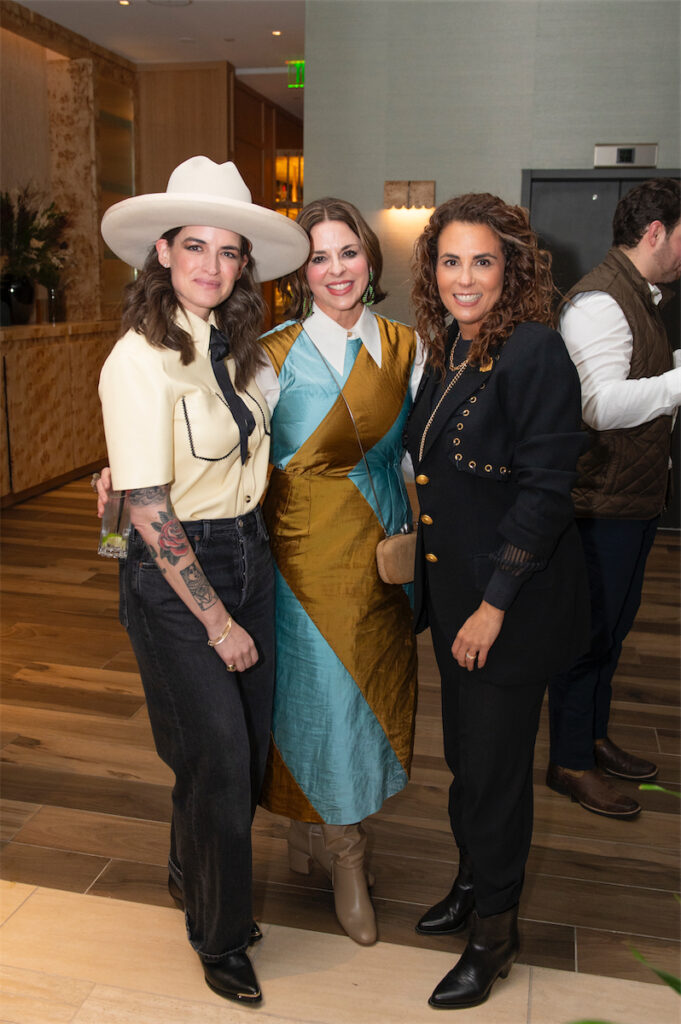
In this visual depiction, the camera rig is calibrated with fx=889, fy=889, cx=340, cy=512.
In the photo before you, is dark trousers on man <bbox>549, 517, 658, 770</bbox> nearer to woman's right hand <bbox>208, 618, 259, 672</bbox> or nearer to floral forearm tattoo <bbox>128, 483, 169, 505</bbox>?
woman's right hand <bbox>208, 618, 259, 672</bbox>

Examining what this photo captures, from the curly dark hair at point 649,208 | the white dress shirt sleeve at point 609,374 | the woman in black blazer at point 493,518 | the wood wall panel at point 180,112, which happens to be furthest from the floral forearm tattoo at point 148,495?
the wood wall panel at point 180,112

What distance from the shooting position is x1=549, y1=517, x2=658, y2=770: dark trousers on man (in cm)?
243

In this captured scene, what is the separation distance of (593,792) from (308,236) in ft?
5.72

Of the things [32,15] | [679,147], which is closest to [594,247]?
[679,147]

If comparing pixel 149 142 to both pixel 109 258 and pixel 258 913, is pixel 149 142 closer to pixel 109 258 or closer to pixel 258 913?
pixel 109 258

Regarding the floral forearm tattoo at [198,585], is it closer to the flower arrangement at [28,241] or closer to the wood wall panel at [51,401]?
the wood wall panel at [51,401]

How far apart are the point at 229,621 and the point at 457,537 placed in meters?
0.46

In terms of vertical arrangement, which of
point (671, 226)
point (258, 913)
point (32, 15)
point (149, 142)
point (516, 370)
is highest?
point (32, 15)

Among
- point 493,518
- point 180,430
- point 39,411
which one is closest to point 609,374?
point 493,518

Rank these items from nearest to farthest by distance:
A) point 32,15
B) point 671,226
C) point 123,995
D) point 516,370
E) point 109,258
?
point 516,370, point 123,995, point 671,226, point 32,15, point 109,258

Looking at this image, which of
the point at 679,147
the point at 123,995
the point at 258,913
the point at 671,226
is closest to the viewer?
the point at 123,995

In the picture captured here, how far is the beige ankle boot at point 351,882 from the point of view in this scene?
78.9 inches

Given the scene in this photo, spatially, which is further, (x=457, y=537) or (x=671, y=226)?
(x=671, y=226)

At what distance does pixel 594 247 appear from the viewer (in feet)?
17.8
